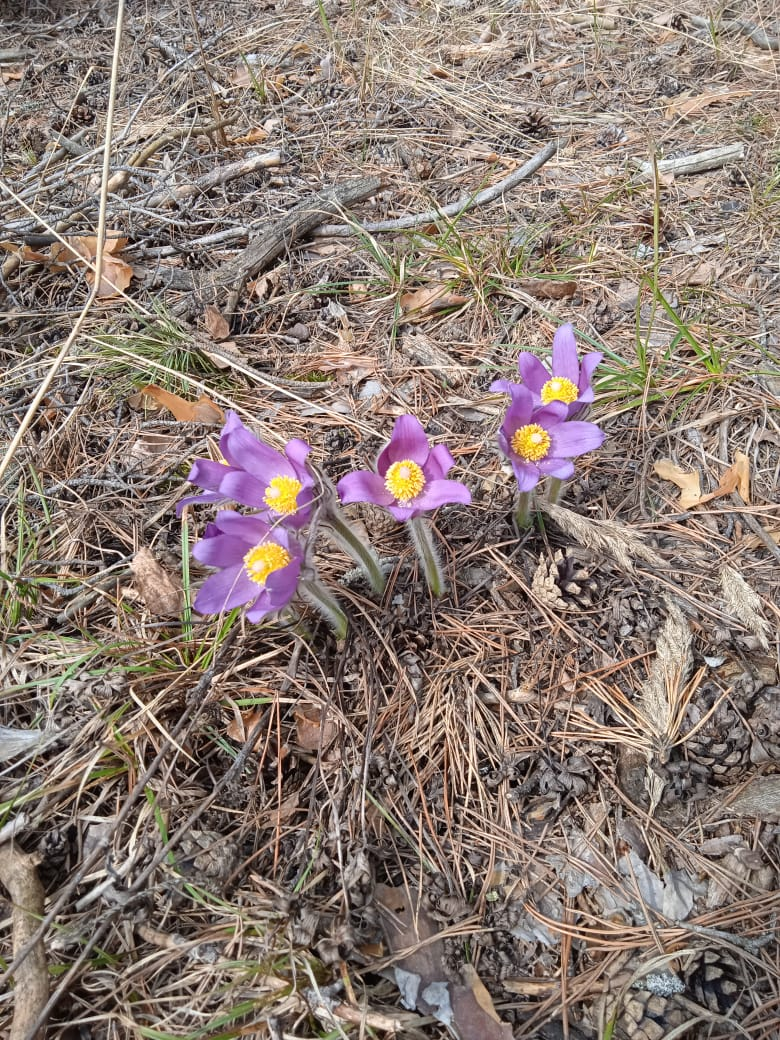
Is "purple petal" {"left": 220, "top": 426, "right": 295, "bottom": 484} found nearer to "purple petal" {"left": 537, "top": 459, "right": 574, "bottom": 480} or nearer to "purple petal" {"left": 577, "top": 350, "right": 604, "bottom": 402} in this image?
"purple petal" {"left": 537, "top": 459, "right": 574, "bottom": 480}

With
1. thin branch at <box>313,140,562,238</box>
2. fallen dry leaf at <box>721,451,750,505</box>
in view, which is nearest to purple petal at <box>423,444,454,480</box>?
fallen dry leaf at <box>721,451,750,505</box>

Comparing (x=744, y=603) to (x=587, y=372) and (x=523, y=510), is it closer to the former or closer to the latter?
(x=523, y=510)

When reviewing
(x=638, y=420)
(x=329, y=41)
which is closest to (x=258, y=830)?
(x=638, y=420)

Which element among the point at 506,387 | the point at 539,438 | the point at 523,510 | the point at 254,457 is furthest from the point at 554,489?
the point at 254,457

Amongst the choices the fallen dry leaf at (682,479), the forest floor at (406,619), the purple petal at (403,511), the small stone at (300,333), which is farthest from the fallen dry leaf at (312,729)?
the small stone at (300,333)

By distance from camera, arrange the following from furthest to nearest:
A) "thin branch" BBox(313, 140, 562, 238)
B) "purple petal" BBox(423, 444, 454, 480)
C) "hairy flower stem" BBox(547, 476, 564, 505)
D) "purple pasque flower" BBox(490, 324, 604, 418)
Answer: "thin branch" BBox(313, 140, 562, 238) < "hairy flower stem" BBox(547, 476, 564, 505) < "purple pasque flower" BBox(490, 324, 604, 418) < "purple petal" BBox(423, 444, 454, 480)

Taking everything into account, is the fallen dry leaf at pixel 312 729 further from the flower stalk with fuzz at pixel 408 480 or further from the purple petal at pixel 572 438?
the purple petal at pixel 572 438

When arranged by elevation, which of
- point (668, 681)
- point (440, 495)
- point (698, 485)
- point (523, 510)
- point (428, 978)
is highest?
point (440, 495)
